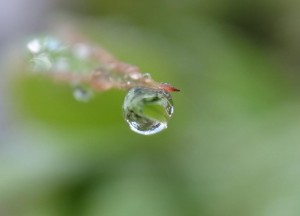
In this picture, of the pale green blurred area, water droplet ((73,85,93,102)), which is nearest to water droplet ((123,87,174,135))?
water droplet ((73,85,93,102))

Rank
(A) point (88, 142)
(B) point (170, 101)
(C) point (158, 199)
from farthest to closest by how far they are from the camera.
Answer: (A) point (88, 142)
(C) point (158, 199)
(B) point (170, 101)

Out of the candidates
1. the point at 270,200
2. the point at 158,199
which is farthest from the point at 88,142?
the point at 270,200

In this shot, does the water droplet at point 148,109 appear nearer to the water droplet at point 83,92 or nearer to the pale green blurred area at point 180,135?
the water droplet at point 83,92

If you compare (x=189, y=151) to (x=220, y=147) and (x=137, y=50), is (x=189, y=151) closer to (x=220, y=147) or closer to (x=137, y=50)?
(x=220, y=147)

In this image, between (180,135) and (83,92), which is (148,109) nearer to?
(83,92)

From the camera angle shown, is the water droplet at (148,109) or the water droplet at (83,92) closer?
the water droplet at (148,109)

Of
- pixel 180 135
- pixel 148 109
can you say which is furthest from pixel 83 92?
pixel 180 135

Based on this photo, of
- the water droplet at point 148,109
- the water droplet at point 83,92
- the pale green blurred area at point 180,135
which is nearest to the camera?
the water droplet at point 148,109

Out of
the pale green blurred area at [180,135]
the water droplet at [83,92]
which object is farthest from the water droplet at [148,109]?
the pale green blurred area at [180,135]
